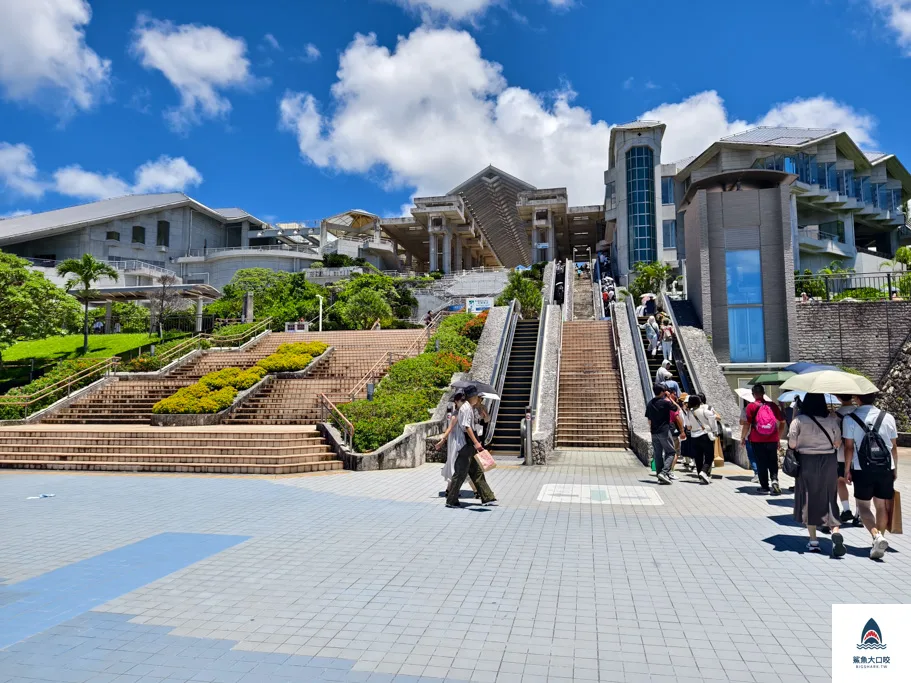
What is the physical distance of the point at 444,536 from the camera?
6277 mm

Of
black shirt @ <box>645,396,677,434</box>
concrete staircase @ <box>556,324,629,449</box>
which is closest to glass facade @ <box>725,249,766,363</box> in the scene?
concrete staircase @ <box>556,324,629,449</box>

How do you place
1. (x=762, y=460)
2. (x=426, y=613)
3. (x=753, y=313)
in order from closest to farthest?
1. (x=426, y=613)
2. (x=762, y=460)
3. (x=753, y=313)

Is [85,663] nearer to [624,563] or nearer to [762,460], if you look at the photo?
[624,563]

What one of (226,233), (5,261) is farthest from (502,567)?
(226,233)

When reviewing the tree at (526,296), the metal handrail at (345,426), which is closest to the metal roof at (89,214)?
the tree at (526,296)

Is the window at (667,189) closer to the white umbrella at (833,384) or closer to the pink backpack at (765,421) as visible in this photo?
the pink backpack at (765,421)

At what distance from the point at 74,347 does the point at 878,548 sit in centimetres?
3439

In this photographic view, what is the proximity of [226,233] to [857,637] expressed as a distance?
71913 millimetres

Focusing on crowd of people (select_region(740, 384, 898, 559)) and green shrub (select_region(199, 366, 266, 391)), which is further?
green shrub (select_region(199, 366, 266, 391))

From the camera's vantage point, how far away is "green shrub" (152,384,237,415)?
15211 mm

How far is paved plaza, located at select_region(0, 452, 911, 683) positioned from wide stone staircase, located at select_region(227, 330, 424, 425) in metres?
7.15

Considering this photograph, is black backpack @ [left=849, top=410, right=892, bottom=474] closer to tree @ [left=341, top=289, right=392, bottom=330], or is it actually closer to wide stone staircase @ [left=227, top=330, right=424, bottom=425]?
wide stone staircase @ [left=227, top=330, right=424, bottom=425]

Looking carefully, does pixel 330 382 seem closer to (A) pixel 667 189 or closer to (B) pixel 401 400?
(B) pixel 401 400

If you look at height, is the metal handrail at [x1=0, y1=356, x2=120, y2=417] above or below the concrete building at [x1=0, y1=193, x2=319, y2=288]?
below
